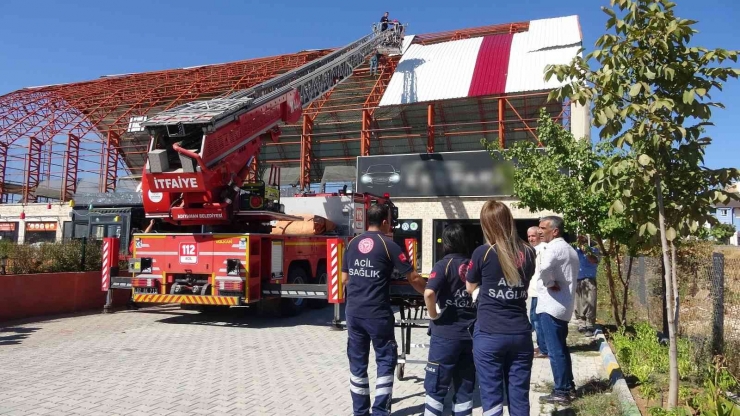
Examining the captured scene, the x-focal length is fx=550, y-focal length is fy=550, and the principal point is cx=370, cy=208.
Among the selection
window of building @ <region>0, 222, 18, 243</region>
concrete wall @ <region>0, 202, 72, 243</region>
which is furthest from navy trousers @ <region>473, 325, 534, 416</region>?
window of building @ <region>0, 222, 18, 243</region>

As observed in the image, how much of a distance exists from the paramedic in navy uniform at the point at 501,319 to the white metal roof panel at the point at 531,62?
733 inches

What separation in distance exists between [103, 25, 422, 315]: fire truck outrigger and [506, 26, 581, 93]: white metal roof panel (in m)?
13.6

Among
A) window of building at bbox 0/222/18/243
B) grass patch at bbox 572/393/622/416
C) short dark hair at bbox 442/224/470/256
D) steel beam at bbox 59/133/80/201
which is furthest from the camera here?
steel beam at bbox 59/133/80/201

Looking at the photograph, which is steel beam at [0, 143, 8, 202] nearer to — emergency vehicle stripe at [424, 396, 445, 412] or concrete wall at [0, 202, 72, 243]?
concrete wall at [0, 202, 72, 243]

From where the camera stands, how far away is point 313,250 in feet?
38.9

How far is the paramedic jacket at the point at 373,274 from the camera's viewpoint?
14.3 ft

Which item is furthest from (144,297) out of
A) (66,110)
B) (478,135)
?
(66,110)

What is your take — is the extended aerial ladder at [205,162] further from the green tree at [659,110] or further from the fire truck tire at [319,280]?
the green tree at [659,110]

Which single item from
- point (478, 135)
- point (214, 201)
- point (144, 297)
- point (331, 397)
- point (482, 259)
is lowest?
point (331, 397)

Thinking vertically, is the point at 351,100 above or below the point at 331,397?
above

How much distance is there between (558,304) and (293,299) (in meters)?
7.18

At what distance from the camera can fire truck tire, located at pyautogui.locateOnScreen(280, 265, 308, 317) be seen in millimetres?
11133

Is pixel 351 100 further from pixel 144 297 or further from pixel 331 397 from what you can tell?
pixel 331 397

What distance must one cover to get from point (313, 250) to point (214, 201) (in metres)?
2.73
